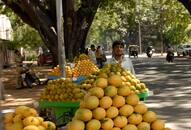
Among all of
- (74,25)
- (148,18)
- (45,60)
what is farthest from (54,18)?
(148,18)

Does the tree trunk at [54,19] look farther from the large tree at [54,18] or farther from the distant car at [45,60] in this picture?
the distant car at [45,60]

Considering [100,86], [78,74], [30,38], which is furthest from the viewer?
[30,38]

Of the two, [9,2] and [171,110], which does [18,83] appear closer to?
[9,2]

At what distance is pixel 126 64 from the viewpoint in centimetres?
855

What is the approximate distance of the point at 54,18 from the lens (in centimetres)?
2295

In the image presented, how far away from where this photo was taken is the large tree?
2162cm

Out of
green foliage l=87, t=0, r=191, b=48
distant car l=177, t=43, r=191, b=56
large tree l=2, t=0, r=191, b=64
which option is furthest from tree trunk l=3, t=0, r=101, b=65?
distant car l=177, t=43, r=191, b=56

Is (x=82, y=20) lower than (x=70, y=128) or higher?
higher

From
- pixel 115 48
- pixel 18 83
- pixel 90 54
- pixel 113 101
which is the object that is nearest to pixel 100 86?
pixel 113 101

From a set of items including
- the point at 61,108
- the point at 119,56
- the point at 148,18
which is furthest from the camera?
the point at 148,18

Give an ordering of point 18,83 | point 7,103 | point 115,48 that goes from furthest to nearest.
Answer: point 18,83, point 7,103, point 115,48

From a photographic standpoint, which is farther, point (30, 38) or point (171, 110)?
point (30, 38)

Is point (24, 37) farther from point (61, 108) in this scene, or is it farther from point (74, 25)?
point (61, 108)

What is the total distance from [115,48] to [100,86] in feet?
11.8
